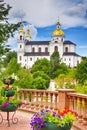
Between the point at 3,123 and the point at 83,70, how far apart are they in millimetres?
53421

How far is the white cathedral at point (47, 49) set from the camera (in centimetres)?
11556

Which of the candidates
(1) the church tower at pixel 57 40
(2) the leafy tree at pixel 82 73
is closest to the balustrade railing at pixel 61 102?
(2) the leafy tree at pixel 82 73

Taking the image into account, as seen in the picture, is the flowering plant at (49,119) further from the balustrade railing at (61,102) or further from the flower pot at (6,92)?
the flower pot at (6,92)

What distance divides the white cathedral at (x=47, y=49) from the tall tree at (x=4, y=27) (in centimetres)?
8391

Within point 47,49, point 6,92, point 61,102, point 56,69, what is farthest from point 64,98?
point 47,49

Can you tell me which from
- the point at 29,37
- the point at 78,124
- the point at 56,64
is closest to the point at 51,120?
the point at 78,124

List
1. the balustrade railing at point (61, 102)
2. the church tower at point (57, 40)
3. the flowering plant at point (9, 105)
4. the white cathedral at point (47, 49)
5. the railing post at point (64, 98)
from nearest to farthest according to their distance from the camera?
1. the flowering plant at point (9, 105)
2. the balustrade railing at point (61, 102)
3. the railing post at point (64, 98)
4. the church tower at point (57, 40)
5. the white cathedral at point (47, 49)

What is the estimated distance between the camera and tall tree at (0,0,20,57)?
2843cm

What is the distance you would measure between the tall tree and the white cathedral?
8391 cm

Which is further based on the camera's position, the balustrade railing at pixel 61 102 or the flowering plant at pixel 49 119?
the balustrade railing at pixel 61 102

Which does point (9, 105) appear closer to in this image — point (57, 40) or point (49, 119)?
point (49, 119)

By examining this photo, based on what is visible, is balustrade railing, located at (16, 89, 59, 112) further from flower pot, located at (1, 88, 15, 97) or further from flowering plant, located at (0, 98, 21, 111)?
flowering plant, located at (0, 98, 21, 111)

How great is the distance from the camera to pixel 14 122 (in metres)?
10.1

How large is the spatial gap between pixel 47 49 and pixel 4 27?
91.4 meters
